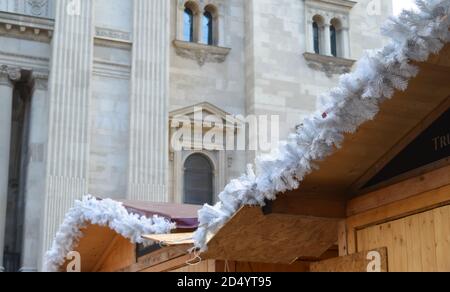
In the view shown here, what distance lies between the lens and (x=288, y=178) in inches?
246

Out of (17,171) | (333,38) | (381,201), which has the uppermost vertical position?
(333,38)

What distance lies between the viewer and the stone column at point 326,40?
29.1m

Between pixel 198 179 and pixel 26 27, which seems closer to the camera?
pixel 26 27

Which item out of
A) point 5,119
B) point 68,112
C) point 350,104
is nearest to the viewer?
point 350,104

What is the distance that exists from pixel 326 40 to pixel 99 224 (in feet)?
63.6

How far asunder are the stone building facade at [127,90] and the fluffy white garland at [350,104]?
666 inches

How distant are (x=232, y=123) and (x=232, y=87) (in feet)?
4.88

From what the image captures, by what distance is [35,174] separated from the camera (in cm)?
2417

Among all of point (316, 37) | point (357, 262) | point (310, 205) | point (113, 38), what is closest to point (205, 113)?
point (113, 38)

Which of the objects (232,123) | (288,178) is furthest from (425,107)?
(232,123)

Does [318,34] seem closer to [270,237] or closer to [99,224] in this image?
[99,224]

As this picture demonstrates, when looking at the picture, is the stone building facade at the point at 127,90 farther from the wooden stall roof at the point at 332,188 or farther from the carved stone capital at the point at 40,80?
the wooden stall roof at the point at 332,188

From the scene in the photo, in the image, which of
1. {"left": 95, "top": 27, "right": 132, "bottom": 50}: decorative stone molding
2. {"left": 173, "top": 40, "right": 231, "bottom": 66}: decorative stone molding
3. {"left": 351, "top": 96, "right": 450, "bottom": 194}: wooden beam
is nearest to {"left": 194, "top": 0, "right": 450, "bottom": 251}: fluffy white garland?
{"left": 351, "top": 96, "right": 450, "bottom": 194}: wooden beam
